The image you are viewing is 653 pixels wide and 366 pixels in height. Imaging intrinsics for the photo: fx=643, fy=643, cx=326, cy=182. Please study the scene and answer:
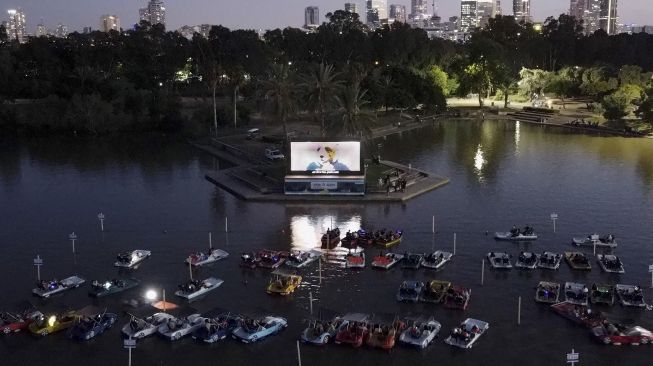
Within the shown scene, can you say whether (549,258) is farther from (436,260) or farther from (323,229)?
(323,229)

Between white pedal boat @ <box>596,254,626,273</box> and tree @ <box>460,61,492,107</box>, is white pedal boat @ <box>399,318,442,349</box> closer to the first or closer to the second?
white pedal boat @ <box>596,254,626,273</box>

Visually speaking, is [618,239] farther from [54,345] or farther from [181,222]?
[54,345]

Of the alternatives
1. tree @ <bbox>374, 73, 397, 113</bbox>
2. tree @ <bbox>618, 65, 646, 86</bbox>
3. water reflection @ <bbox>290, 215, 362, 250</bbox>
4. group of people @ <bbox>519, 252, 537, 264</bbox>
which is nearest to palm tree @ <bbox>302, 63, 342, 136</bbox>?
water reflection @ <bbox>290, 215, 362, 250</bbox>

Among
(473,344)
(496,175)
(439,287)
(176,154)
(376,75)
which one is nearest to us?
(473,344)

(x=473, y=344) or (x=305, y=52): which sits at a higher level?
(x=305, y=52)

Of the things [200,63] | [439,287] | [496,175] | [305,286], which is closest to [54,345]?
[305,286]

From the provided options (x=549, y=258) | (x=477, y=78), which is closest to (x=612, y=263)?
(x=549, y=258)

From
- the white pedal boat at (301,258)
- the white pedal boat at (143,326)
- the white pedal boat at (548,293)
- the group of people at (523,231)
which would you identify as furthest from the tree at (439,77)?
the white pedal boat at (143,326)
